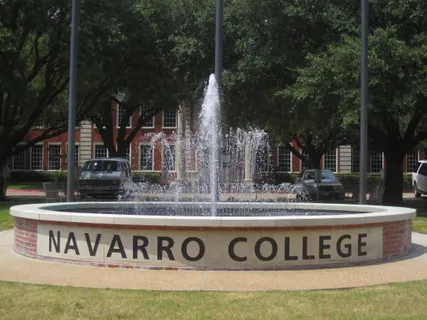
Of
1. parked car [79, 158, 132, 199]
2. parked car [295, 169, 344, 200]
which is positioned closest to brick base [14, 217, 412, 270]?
parked car [79, 158, 132, 199]

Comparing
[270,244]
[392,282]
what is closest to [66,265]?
[270,244]

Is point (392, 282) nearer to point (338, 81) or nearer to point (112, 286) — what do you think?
point (112, 286)

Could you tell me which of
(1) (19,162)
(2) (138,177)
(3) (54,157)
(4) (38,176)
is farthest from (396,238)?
(1) (19,162)

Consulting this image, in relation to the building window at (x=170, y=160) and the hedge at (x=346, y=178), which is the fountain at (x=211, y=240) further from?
the building window at (x=170, y=160)

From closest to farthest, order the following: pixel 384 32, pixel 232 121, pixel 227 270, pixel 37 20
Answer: pixel 227 270, pixel 384 32, pixel 37 20, pixel 232 121

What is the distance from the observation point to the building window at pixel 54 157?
2132 inches

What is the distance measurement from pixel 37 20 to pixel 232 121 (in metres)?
11.6

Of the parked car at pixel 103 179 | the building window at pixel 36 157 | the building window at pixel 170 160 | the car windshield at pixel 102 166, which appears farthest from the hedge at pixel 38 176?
the parked car at pixel 103 179

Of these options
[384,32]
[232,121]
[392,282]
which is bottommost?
[392,282]

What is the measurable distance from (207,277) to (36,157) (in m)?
49.4

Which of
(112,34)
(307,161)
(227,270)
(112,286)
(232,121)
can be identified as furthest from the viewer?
(307,161)

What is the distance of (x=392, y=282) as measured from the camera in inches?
312

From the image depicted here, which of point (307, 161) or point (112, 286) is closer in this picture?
point (112, 286)

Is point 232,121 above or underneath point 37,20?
underneath
